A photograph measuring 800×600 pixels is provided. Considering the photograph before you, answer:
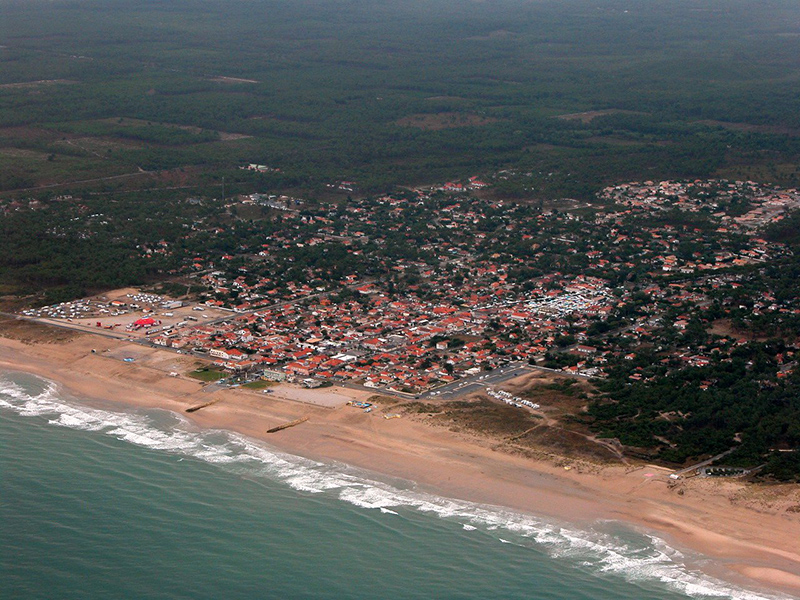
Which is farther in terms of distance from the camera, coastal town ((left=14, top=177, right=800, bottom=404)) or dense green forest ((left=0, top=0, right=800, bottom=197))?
dense green forest ((left=0, top=0, right=800, bottom=197))

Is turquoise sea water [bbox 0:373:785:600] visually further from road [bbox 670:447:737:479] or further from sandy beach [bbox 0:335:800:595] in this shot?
road [bbox 670:447:737:479]

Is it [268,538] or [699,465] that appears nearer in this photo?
[268,538]

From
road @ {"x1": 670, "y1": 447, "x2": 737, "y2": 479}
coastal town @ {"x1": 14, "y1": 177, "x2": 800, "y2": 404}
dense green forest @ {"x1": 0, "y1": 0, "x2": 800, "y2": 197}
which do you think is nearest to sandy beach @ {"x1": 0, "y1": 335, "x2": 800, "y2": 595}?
road @ {"x1": 670, "y1": 447, "x2": 737, "y2": 479}

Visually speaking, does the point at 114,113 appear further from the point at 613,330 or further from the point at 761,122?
the point at 613,330

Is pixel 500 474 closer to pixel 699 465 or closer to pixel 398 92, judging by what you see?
pixel 699 465

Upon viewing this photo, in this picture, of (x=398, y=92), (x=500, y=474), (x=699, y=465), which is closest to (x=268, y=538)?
(x=500, y=474)

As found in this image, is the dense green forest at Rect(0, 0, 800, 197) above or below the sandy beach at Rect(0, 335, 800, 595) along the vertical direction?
above
